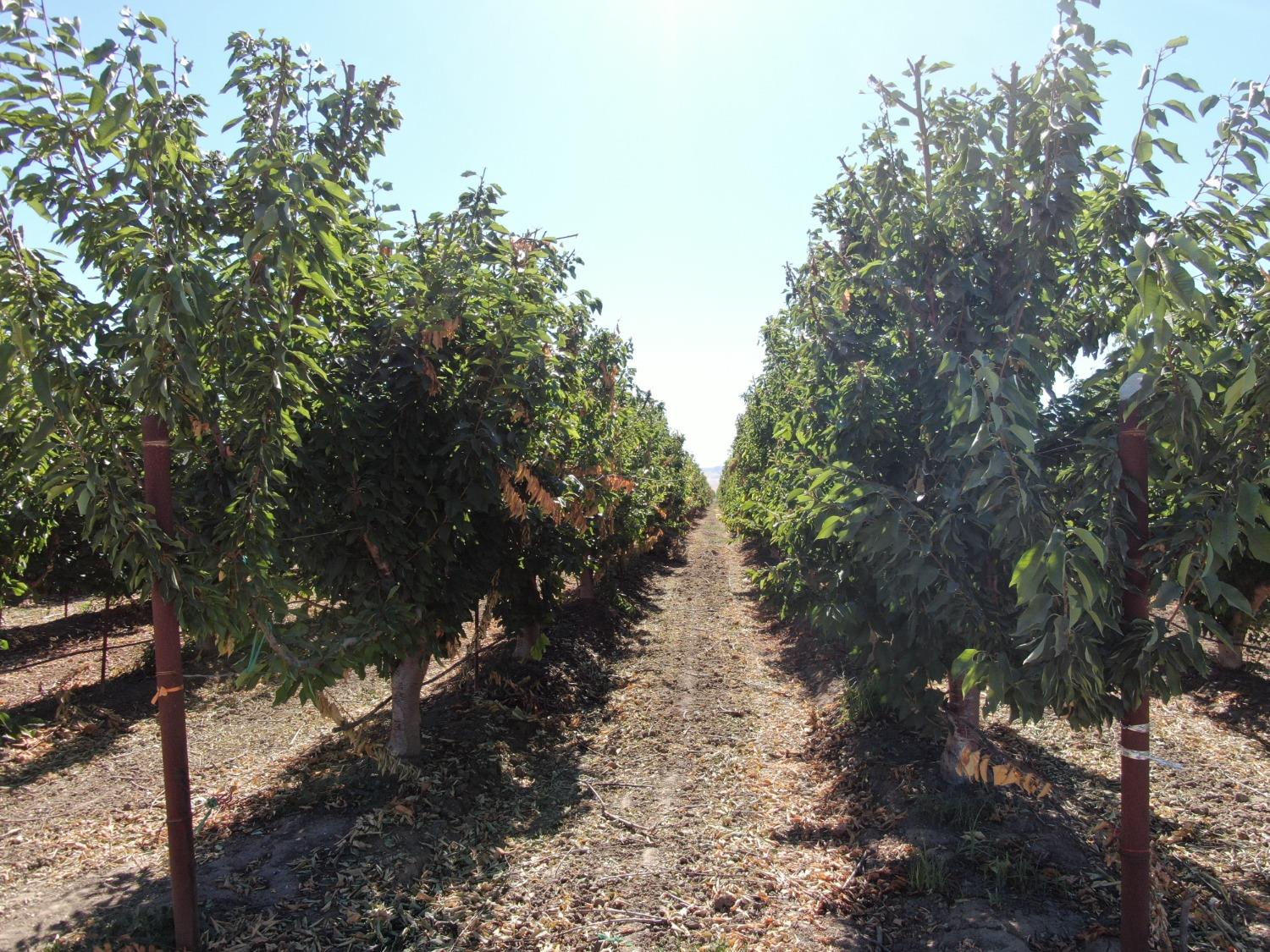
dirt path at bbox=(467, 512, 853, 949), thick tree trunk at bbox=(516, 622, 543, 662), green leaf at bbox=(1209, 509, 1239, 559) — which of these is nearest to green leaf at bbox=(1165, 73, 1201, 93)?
green leaf at bbox=(1209, 509, 1239, 559)

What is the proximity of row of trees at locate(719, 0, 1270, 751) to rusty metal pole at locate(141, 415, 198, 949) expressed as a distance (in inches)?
114

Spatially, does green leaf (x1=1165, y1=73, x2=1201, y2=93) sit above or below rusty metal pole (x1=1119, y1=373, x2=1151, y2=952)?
above

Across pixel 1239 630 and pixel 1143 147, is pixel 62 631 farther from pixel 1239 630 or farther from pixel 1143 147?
pixel 1239 630

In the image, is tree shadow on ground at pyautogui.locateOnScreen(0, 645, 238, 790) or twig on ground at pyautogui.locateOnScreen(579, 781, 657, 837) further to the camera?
tree shadow on ground at pyautogui.locateOnScreen(0, 645, 238, 790)

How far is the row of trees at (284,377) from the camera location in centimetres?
291

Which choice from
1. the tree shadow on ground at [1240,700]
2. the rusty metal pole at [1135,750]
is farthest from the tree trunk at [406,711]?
the tree shadow on ground at [1240,700]

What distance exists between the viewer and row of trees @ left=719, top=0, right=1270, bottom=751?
257 centimetres

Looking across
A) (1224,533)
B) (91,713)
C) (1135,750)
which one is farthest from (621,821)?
(91,713)

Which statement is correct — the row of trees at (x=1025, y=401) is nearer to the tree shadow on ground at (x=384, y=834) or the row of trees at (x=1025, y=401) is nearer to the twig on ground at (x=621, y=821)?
the twig on ground at (x=621, y=821)

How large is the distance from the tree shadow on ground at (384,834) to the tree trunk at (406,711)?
0.58ft

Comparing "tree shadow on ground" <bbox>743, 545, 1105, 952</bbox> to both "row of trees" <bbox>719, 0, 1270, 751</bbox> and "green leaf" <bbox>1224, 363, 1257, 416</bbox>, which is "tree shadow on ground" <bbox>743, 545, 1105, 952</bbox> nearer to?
"row of trees" <bbox>719, 0, 1270, 751</bbox>

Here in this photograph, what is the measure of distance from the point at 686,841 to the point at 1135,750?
115 inches

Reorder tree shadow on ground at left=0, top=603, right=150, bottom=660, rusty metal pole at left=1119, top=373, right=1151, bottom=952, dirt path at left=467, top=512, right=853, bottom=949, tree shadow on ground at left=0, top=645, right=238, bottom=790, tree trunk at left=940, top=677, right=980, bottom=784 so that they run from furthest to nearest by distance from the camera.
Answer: tree shadow on ground at left=0, top=603, right=150, bottom=660 < tree shadow on ground at left=0, top=645, right=238, bottom=790 < tree trunk at left=940, top=677, right=980, bottom=784 < dirt path at left=467, top=512, right=853, bottom=949 < rusty metal pole at left=1119, top=373, right=1151, bottom=952

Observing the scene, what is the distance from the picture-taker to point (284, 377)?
11.4 ft
